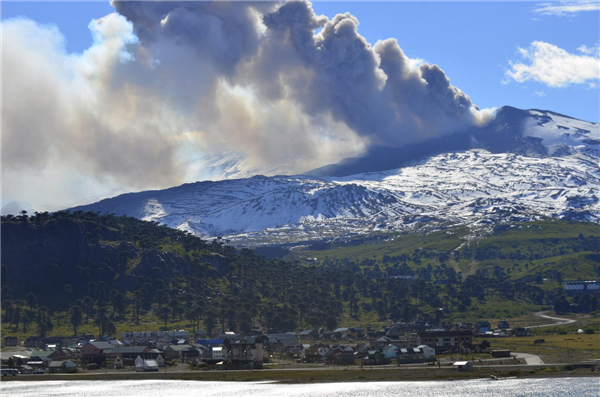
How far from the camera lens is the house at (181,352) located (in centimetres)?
15975

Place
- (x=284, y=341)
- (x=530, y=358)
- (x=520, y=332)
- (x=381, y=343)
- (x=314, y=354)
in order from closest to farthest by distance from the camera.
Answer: (x=530, y=358)
(x=314, y=354)
(x=381, y=343)
(x=284, y=341)
(x=520, y=332)

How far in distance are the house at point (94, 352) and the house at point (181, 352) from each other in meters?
11.8

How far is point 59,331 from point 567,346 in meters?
115

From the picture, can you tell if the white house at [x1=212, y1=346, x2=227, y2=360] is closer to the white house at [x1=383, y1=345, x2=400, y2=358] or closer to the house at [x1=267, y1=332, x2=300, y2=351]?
the house at [x1=267, y1=332, x2=300, y2=351]

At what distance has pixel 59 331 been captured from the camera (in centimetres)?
19425

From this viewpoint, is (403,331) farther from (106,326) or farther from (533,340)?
(106,326)

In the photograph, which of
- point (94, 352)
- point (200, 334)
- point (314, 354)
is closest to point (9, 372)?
point (94, 352)

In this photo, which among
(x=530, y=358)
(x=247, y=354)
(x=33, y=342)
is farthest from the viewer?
(x=33, y=342)

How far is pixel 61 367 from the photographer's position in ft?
463

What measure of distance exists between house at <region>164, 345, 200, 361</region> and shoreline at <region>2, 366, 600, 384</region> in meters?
22.7

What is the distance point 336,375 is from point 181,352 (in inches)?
1817

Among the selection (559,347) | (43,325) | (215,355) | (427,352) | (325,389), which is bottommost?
(325,389)

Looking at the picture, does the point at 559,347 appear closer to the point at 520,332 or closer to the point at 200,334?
the point at 520,332

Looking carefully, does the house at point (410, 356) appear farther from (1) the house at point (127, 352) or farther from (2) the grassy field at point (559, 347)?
(1) the house at point (127, 352)
